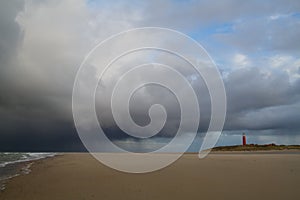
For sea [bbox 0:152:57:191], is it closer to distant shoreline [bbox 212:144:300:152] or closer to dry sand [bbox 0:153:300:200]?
dry sand [bbox 0:153:300:200]

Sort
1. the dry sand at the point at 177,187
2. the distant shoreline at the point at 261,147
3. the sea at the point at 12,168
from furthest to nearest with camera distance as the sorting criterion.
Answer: the distant shoreline at the point at 261,147
the sea at the point at 12,168
the dry sand at the point at 177,187

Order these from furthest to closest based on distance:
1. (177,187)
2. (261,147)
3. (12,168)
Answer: (261,147), (12,168), (177,187)

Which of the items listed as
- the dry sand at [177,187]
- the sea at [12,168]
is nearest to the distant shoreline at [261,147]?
the dry sand at [177,187]

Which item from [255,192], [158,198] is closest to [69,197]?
[158,198]

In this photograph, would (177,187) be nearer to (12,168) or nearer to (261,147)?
(12,168)

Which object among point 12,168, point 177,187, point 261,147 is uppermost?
point 261,147

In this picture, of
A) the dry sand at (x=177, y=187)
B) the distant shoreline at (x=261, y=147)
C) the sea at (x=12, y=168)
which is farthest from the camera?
the distant shoreline at (x=261, y=147)

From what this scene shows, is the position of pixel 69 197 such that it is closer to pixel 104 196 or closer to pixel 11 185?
pixel 104 196

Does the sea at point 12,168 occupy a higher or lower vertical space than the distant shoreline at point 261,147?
lower

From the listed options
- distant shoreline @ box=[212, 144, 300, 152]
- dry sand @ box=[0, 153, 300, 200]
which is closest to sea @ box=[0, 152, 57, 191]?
dry sand @ box=[0, 153, 300, 200]

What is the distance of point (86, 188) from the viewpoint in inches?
602

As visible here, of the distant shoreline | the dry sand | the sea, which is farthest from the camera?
the distant shoreline

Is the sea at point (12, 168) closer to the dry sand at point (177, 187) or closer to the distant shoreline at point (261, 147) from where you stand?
the dry sand at point (177, 187)

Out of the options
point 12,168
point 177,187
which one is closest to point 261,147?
point 12,168
